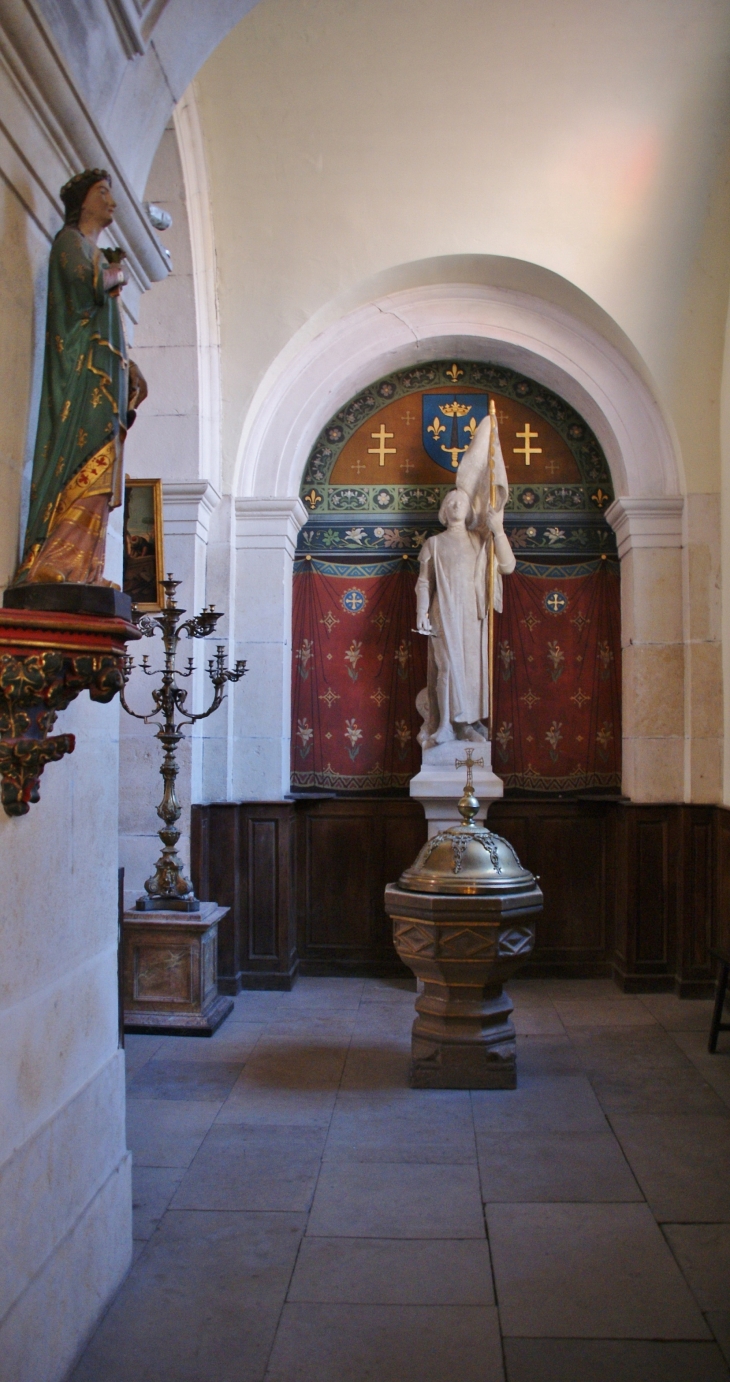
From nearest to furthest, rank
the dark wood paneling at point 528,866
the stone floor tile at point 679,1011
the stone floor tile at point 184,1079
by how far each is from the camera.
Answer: the stone floor tile at point 184,1079 < the stone floor tile at point 679,1011 < the dark wood paneling at point 528,866

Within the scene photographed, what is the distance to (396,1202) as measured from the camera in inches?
125

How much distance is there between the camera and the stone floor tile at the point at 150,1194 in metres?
3.03

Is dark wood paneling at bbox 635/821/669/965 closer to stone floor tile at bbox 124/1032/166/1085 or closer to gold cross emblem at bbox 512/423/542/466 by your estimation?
gold cross emblem at bbox 512/423/542/466

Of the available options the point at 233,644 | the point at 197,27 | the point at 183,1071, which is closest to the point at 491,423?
the point at 233,644

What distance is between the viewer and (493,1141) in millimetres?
3666

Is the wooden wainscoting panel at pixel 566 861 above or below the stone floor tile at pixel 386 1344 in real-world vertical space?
above

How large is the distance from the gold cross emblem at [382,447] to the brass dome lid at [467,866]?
307cm

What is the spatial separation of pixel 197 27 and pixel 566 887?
16.2 feet

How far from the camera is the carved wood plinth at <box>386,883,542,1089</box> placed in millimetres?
4074

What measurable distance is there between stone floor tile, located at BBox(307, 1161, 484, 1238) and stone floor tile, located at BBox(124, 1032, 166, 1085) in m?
1.32

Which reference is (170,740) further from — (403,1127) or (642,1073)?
(642,1073)

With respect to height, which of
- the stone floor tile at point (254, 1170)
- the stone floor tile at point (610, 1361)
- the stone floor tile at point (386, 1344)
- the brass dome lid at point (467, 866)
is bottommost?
the stone floor tile at point (254, 1170)

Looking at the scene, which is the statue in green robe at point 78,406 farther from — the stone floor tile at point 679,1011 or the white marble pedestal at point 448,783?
the stone floor tile at point 679,1011

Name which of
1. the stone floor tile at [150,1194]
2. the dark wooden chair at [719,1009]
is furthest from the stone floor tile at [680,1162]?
the stone floor tile at [150,1194]
